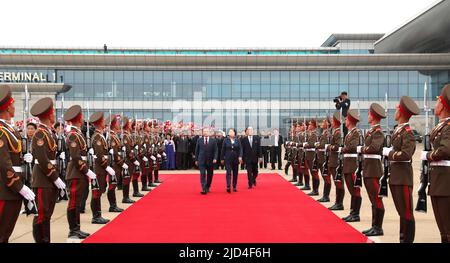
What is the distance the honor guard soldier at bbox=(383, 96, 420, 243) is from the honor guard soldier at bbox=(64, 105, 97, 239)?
466 cm

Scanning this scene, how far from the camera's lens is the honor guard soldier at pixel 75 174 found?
28.9ft

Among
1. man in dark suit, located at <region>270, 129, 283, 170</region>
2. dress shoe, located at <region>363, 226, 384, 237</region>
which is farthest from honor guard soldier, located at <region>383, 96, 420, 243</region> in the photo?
man in dark suit, located at <region>270, 129, 283, 170</region>

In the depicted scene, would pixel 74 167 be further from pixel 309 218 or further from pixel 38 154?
pixel 309 218

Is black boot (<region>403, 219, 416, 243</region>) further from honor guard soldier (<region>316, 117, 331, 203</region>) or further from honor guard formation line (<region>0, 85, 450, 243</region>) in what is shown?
honor guard soldier (<region>316, 117, 331, 203</region>)

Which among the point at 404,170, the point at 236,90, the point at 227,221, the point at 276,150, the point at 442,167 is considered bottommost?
the point at 227,221

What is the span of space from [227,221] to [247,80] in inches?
2017

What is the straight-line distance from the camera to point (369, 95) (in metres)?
61.6

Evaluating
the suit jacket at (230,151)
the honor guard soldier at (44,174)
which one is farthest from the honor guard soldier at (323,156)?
the honor guard soldier at (44,174)

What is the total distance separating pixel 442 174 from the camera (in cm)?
653

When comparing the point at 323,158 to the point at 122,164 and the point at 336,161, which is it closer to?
the point at 336,161

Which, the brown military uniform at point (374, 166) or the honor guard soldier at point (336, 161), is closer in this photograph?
the brown military uniform at point (374, 166)

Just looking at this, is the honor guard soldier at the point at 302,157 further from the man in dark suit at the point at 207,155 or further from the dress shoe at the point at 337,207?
the dress shoe at the point at 337,207

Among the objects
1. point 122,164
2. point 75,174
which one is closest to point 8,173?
point 75,174
